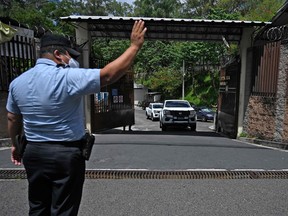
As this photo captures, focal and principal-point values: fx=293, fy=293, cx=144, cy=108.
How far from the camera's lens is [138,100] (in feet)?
184

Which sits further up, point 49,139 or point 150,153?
point 49,139

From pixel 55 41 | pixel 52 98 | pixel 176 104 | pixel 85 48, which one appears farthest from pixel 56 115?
pixel 176 104

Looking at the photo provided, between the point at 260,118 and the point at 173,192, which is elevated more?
the point at 260,118

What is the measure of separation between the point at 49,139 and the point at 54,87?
1.39 feet

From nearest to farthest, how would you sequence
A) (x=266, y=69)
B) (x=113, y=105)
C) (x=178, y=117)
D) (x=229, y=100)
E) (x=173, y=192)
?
1. (x=173, y=192)
2. (x=266, y=69)
3. (x=113, y=105)
4. (x=229, y=100)
5. (x=178, y=117)

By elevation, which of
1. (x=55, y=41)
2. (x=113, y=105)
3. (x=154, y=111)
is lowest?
(x=154, y=111)

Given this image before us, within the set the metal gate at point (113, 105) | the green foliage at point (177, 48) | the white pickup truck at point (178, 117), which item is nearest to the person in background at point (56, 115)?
the metal gate at point (113, 105)

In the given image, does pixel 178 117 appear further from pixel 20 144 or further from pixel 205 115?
pixel 205 115

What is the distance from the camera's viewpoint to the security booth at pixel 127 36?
35.3 ft

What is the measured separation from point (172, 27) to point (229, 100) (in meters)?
4.12

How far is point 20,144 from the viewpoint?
2539 millimetres

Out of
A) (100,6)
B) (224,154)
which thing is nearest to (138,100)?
(100,6)

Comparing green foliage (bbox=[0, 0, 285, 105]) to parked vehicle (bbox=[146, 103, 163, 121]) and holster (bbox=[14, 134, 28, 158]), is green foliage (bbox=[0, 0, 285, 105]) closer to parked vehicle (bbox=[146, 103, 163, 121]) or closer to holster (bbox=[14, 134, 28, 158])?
parked vehicle (bbox=[146, 103, 163, 121])

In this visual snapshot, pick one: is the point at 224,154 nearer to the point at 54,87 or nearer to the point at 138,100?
the point at 54,87
